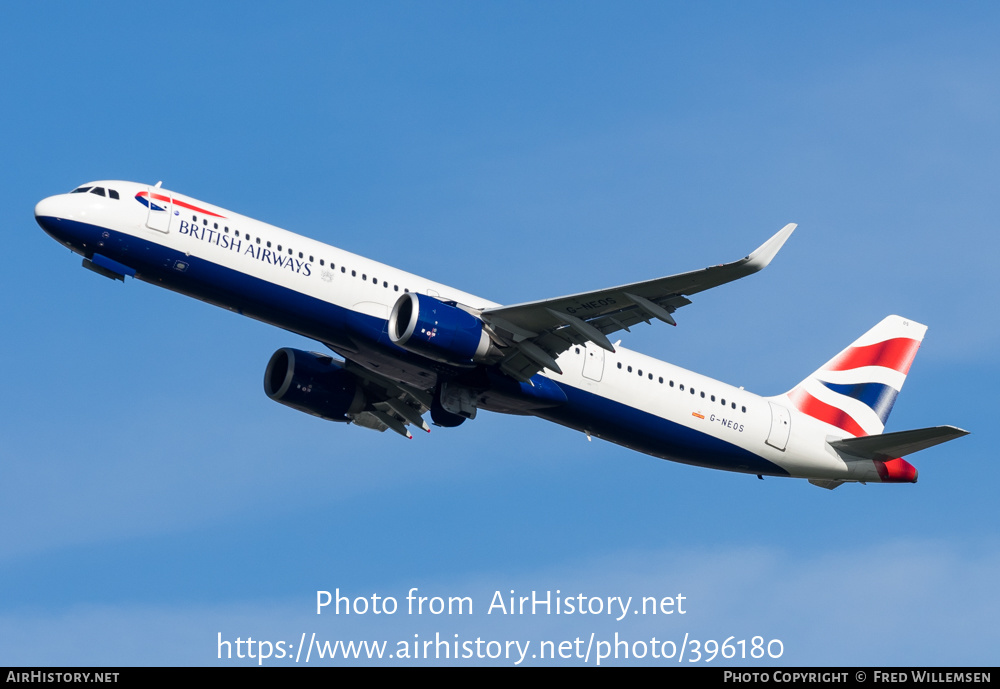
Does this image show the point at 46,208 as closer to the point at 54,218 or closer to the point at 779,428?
the point at 54,218

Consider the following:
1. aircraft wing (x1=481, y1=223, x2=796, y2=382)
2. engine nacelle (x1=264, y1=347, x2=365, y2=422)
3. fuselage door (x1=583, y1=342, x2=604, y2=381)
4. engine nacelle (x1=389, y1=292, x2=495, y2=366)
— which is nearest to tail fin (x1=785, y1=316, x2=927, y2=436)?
fuselage door (x1=583, y1=342, x2=604, y2=381)

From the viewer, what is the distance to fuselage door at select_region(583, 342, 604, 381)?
43.4 metres

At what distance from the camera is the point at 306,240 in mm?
41156

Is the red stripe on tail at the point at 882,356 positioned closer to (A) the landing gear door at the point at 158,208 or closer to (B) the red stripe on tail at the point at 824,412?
(B) the red stripe on tail at the point at 824,412

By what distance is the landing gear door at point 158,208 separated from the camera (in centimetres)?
3947

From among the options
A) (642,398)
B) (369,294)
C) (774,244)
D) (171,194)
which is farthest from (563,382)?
(171,194)

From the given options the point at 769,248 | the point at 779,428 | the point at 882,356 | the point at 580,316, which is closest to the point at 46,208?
the point at 580,316

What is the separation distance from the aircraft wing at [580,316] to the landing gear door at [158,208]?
9892 mm

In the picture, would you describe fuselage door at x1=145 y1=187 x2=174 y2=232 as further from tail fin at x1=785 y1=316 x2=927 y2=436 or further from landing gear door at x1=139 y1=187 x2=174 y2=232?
tail fin at x1=785 y1=316 x2=927 y2=436

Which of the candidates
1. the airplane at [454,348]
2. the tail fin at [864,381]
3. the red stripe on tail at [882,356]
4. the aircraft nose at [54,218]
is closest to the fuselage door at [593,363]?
the airplane at [454,348]

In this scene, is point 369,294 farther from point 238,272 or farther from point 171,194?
point 171,194

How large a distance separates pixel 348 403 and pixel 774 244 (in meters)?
18.3

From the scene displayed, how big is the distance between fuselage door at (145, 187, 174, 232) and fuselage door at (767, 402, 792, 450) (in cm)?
2147
